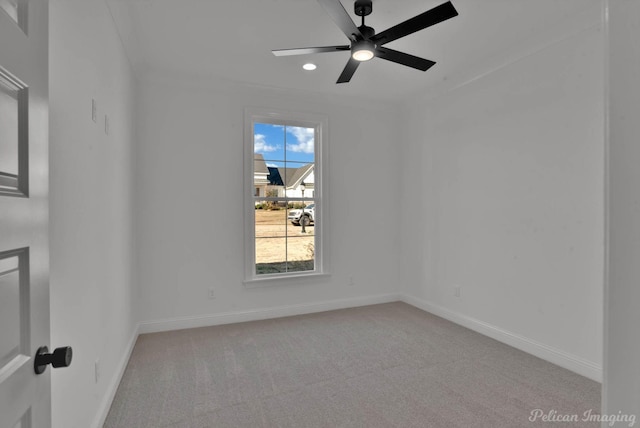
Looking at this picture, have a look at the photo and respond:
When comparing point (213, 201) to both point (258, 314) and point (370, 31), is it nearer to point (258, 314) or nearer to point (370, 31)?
point (258, 314)

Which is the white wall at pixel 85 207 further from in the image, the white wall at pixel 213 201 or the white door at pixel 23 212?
the white wall at pixel 213 201

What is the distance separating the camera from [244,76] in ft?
11.8

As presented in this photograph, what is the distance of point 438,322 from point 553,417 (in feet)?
5.69

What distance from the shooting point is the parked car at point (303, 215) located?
13.8 ft

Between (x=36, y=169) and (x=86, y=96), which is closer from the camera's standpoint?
(x=36, y=169)

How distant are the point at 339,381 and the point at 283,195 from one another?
232cm

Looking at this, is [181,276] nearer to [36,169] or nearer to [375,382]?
[375,382]

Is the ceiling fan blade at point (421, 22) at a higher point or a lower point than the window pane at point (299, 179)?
higher

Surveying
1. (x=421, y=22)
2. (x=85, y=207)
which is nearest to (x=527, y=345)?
(x=421, y=22)

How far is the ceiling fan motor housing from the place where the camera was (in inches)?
88.1

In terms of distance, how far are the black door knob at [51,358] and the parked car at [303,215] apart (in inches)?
134

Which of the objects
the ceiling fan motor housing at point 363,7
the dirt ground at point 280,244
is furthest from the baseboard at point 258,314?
the ceiling fan motor housing at point 363,7

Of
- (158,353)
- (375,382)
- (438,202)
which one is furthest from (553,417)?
(158,353)

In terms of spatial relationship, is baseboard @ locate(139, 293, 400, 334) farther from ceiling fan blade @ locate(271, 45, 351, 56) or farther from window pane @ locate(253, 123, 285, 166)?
ceiling fan blade @ locate(271, 45, 351, 56)
